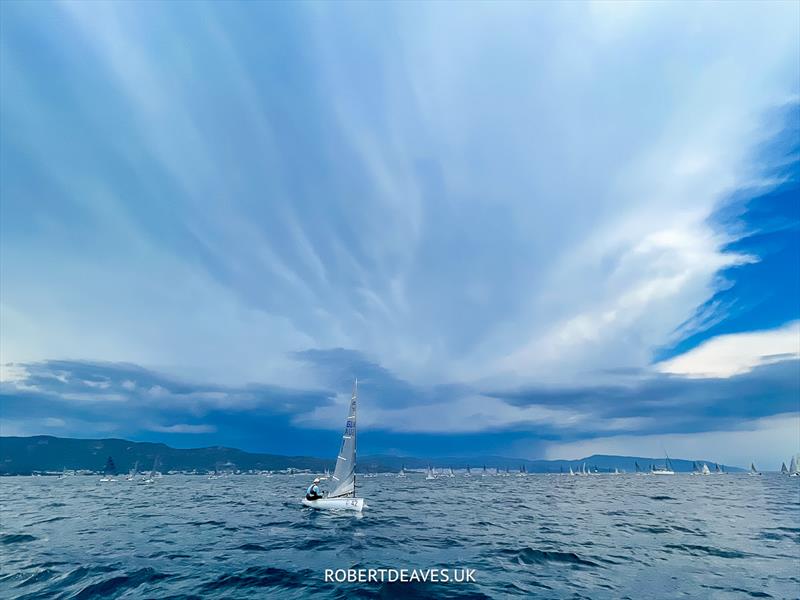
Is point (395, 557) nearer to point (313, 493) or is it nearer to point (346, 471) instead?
point (346, 471)

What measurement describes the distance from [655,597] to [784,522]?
132ft

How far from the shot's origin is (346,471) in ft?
159

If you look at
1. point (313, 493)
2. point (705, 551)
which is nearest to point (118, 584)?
point (313, 493)

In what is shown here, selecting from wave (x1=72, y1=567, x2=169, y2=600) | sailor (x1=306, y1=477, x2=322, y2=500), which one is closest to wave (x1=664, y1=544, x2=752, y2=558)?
wave (x1=72, y1=567, x2=169, y2=600)

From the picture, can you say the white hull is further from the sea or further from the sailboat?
the sea

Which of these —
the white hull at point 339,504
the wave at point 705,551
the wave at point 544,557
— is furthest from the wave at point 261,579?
the wave at point 705,551

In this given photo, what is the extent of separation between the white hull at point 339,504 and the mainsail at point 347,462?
4.45 feet

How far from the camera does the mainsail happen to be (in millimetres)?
48281

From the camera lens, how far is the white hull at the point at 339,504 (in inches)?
1826

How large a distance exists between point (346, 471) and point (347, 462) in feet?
3.51

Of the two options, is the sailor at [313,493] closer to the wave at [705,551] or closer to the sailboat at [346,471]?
the sailboat at [346,471]

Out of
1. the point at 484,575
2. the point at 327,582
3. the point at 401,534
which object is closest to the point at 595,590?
the point at 484,575

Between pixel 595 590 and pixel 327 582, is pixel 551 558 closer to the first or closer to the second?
pixel 595 590

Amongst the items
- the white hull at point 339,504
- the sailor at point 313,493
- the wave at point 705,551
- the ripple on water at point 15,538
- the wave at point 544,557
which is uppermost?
the sailor at point 313,493
